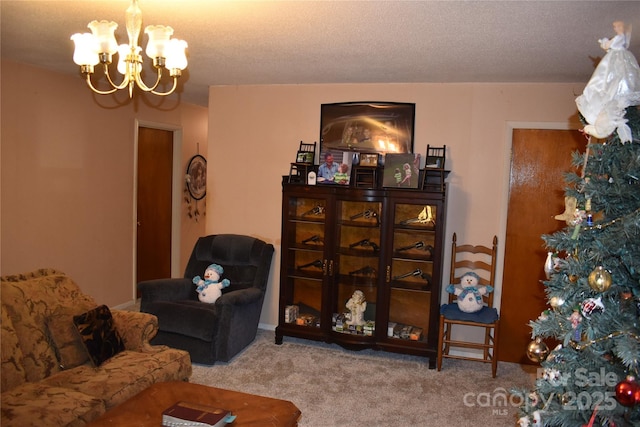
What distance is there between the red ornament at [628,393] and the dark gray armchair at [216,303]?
293 cm

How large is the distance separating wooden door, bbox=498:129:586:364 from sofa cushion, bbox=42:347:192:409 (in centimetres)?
282

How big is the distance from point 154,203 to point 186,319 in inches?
96.5

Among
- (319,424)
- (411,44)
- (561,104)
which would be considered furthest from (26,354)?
(561,104)

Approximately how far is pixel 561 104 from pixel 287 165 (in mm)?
2488

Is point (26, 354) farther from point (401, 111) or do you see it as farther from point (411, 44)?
point (401, 111)

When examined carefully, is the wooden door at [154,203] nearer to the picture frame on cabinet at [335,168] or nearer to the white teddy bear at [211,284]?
the white teddy bear at [211,284]

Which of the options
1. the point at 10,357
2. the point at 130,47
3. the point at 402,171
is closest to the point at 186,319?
the point at 10,357

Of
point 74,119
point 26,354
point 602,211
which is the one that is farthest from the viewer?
point 74,119

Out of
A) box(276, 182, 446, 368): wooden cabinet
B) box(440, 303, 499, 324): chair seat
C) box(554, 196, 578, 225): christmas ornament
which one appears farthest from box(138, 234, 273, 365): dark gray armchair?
box(554, 196, 578, 225): christmas ornament

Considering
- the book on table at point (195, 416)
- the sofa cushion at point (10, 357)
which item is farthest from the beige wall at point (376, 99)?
the book on table at point (195, 416)

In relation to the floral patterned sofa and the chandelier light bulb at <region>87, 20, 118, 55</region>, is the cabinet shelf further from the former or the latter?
the chandelier light bulb at <region>87, 20, 118, 55</region>

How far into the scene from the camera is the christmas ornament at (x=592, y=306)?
2.05 m

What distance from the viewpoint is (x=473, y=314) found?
162 inches

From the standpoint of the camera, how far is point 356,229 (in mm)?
4484
